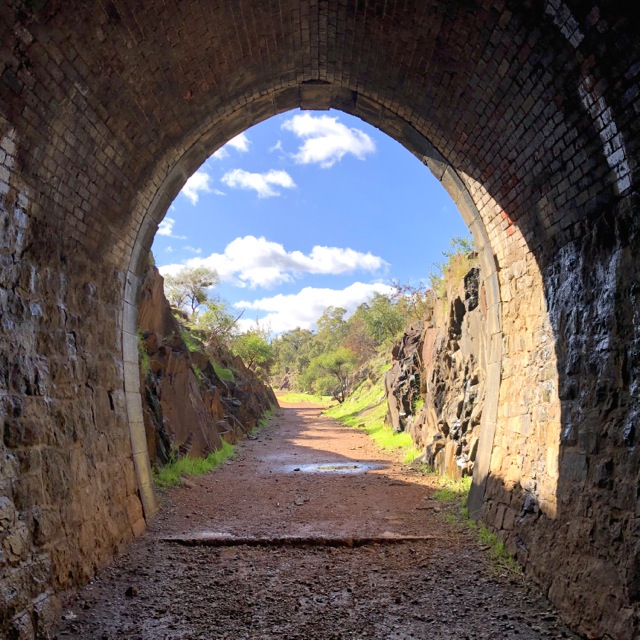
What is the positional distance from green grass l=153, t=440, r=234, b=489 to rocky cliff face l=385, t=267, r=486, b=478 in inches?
179

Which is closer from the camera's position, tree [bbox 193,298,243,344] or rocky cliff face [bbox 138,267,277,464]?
rocky cliff face [bbox 138,267,277,464]

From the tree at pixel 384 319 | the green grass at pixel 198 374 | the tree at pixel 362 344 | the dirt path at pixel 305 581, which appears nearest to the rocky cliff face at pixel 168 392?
the green grass at pixel 198 374

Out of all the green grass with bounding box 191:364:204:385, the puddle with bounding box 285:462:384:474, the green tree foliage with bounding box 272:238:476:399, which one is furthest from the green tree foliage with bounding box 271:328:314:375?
the puddle with bounding box 285:462:384:474

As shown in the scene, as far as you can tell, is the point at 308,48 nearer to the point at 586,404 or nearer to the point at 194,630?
the point at 586,404

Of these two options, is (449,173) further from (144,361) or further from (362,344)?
(362,344)

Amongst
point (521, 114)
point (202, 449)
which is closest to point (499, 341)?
point (521, 114)

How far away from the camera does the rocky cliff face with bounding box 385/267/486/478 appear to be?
866 centimetres

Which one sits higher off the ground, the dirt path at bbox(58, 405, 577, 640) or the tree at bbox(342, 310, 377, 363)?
the tree at bbox(342, 310, 377, 363)

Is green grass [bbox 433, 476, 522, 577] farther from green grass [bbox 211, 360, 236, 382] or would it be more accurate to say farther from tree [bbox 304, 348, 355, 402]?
tree [bbox 304, 348, 355, 402]

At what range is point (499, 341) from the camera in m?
6.78

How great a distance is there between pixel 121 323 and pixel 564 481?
5428mm

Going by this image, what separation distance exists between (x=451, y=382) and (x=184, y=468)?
5.51m

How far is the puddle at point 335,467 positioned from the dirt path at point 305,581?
2801 millimetres

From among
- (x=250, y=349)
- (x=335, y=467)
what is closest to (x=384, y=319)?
(x=250, y=349)
